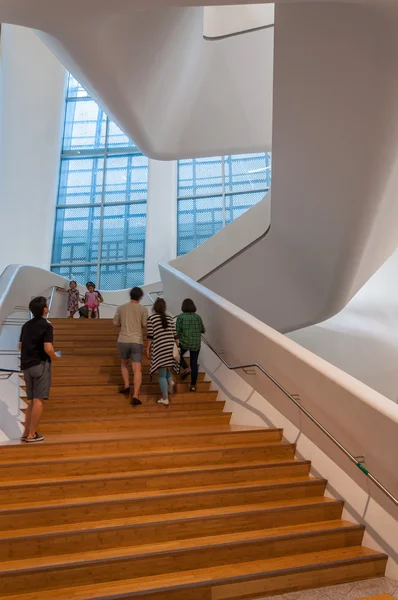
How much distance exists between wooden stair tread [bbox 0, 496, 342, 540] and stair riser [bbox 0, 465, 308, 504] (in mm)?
311

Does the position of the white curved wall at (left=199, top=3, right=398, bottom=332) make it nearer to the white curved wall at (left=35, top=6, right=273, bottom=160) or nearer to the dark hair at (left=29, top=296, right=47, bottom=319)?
the white curved wall at (left=35, top=6, right=273, bottom=160)

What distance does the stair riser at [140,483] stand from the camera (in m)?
3.84

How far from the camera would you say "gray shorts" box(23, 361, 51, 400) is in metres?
4.79

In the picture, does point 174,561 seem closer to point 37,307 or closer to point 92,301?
point 37,307

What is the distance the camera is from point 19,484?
3832 mm

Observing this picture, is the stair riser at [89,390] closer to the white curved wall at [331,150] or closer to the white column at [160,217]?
the white curved wall at [331,150]

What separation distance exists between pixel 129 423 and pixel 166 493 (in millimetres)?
1586

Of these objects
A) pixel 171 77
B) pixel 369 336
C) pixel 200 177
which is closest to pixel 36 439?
pixel 171 77

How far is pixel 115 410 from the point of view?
592 cm

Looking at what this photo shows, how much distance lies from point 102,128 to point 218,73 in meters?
13.4

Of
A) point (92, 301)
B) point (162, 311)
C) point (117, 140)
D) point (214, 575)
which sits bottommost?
point (214, 575)

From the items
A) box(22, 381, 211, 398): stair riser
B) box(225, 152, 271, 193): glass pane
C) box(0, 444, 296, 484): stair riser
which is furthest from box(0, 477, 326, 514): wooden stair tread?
box(225, 152, 271, 193): glass pane

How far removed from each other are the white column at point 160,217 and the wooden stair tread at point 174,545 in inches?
Result: 683

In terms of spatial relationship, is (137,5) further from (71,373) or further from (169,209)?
(169,209)
